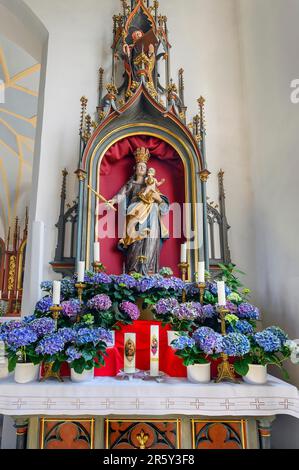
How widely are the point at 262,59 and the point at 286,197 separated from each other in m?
1.55

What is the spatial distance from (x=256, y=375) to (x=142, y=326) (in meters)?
0.81

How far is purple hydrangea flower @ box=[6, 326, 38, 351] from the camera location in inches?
75.5

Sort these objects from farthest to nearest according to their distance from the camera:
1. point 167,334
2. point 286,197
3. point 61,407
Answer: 1. point 286,197
2. point 167,334
3. point 61,407

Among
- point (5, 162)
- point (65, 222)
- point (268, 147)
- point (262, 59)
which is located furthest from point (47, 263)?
point (5, 162)

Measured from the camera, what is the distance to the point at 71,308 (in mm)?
2266

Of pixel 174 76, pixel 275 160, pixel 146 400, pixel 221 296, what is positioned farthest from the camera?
pixel 174 76

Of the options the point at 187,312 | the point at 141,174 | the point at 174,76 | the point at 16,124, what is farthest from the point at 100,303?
the point at 16,124

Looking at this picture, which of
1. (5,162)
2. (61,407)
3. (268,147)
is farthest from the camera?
(5,162)

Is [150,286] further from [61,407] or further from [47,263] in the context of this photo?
[47,263]

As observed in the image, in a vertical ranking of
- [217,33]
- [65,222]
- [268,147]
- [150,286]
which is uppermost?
[217,33]

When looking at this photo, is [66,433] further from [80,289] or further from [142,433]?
[80,289]

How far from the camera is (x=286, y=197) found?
2.68m

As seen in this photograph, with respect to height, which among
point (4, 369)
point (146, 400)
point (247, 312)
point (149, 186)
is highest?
point (149, 186)
